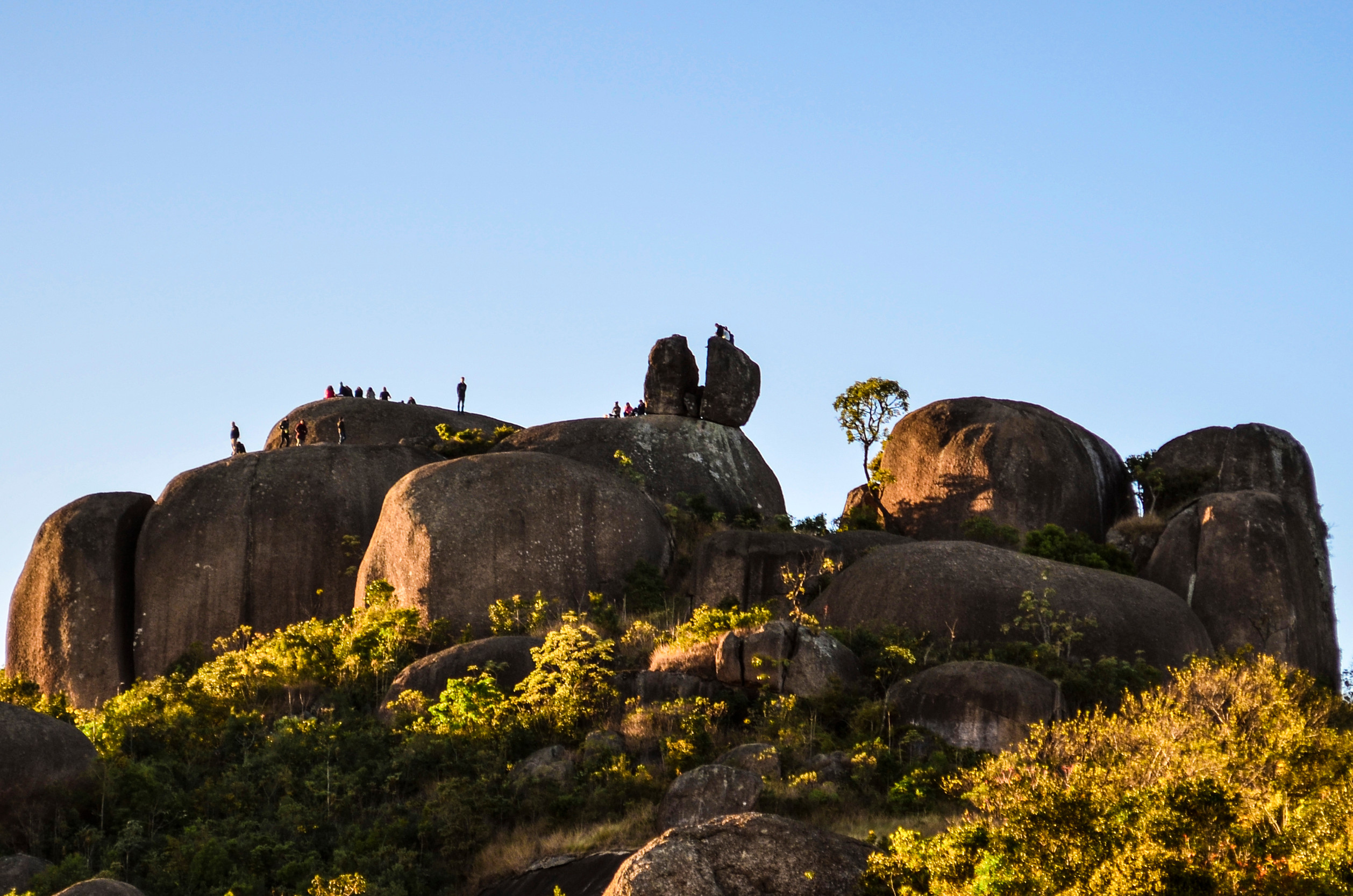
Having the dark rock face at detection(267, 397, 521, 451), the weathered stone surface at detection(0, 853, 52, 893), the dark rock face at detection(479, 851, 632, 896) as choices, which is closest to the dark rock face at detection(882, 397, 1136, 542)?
the dark rock face at detection(267, 397, 521, 451)

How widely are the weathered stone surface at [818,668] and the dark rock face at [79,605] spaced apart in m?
17.2

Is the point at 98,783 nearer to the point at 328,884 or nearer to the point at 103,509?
the point at 328,884

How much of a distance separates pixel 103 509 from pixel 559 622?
12.8 meters

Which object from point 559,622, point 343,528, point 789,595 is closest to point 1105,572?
point 789,595

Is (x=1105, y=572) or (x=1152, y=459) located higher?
(x=1152, y=459)

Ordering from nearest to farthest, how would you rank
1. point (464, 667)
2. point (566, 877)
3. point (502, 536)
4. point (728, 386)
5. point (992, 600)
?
point (566, 877)
point (464, 667)
point (992, 600)
point (502, 536)
point (728, 386)

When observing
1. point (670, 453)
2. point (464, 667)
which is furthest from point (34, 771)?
point (670, 453)

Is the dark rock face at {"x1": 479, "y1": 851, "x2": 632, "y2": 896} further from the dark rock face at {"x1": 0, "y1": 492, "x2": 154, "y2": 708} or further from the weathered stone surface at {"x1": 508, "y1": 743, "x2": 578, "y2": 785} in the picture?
the dark rock face at {"x1": 0, "y1": 492, "x2": 154, "y2": 708}

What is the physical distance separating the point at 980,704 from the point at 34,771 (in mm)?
A: 15567

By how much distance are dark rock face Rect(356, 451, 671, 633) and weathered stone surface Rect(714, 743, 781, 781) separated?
10083mm

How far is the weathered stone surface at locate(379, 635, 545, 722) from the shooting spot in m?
29.7

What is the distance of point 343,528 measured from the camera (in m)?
38.1

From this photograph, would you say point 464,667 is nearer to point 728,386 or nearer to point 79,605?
point 79,605

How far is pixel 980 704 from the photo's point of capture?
2642 cm
